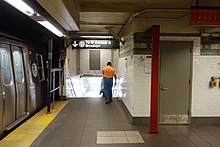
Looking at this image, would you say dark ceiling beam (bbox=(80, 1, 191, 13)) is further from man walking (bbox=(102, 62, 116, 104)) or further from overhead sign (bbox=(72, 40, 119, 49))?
overhead sign (bbox=(72, 40, 119, 49))

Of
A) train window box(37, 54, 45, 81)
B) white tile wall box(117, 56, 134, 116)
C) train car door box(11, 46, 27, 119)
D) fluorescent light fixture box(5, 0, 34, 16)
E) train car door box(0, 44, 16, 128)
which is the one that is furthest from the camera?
train window box(37, 54, 45, 81)

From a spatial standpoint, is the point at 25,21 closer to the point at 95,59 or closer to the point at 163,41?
the point at 163,41

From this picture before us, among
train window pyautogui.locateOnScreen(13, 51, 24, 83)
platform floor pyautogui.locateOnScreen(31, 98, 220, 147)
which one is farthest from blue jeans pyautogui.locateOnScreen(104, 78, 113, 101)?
train window pyautogui.locateOnScreen(13, 51, 24, 83)

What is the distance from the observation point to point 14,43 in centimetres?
521

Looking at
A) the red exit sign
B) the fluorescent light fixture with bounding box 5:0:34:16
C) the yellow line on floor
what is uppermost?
the red exit sign

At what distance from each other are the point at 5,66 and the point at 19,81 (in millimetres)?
843

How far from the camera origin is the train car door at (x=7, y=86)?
14.4 feet

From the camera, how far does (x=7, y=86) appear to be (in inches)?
181

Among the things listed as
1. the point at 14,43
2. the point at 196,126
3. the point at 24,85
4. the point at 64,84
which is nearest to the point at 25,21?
the point at 14,43

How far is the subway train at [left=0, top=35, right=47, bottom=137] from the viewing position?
4508 millimetres

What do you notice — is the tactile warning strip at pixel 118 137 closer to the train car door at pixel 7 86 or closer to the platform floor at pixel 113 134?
the platform floor at pixel 113 134

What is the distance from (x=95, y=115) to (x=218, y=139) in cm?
330

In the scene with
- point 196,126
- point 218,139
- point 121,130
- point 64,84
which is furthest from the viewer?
point 64,84

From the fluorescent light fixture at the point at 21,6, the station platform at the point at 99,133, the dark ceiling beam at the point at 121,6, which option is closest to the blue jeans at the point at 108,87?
the station platform at the point at 99,133
